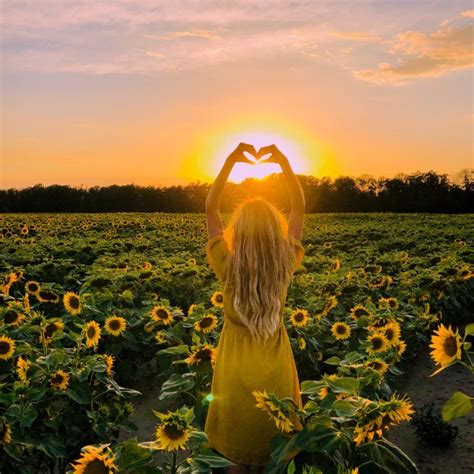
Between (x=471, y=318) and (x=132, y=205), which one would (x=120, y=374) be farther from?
(x=132, y=205)

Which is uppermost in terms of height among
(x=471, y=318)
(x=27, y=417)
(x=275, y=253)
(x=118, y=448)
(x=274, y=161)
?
(x=274, y=161)

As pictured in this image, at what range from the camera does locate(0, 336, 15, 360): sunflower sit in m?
3.33

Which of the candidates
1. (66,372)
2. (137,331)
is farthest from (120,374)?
(66,372)

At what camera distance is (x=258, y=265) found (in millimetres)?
2660

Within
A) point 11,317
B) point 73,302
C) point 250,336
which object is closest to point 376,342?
point 250,336

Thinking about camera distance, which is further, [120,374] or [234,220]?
[120,374]

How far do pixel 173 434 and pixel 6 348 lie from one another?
1868 mm

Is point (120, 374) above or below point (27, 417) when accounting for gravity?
below

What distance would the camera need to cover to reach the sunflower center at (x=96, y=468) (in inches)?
67.0

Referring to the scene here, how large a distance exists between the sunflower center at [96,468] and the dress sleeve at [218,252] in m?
1.24

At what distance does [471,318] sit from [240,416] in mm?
6045

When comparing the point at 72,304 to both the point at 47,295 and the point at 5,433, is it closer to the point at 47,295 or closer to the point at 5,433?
the point at 47,295

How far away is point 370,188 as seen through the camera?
193ft

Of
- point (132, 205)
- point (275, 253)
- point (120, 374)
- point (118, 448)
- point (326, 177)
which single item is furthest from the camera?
point (326, 177)
